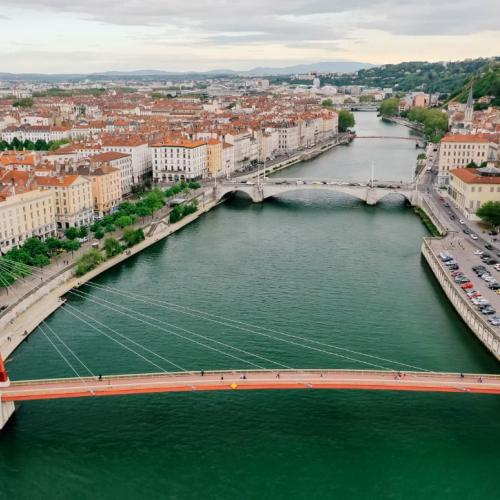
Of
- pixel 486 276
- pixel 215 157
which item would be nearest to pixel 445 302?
pixel 486 276

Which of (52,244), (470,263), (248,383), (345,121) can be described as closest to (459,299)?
(470,263)

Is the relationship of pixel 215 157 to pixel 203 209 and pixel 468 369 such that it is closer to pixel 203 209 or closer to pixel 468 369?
pixel 203 209

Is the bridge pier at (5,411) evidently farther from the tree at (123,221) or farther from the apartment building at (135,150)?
the apartment building at (135,150)

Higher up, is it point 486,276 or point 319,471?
point 486,276

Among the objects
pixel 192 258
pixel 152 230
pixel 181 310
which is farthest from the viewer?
pixel 152 230

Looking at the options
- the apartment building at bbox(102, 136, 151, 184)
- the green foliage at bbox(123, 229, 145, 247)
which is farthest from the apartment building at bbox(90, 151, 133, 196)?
the green foliage at bbox(123, 229, 145, 247)

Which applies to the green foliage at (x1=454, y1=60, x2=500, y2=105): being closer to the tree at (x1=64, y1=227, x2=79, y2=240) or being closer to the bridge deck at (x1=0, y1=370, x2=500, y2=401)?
the tree at (x1=64, y1=227, x2=79, y2=240)
